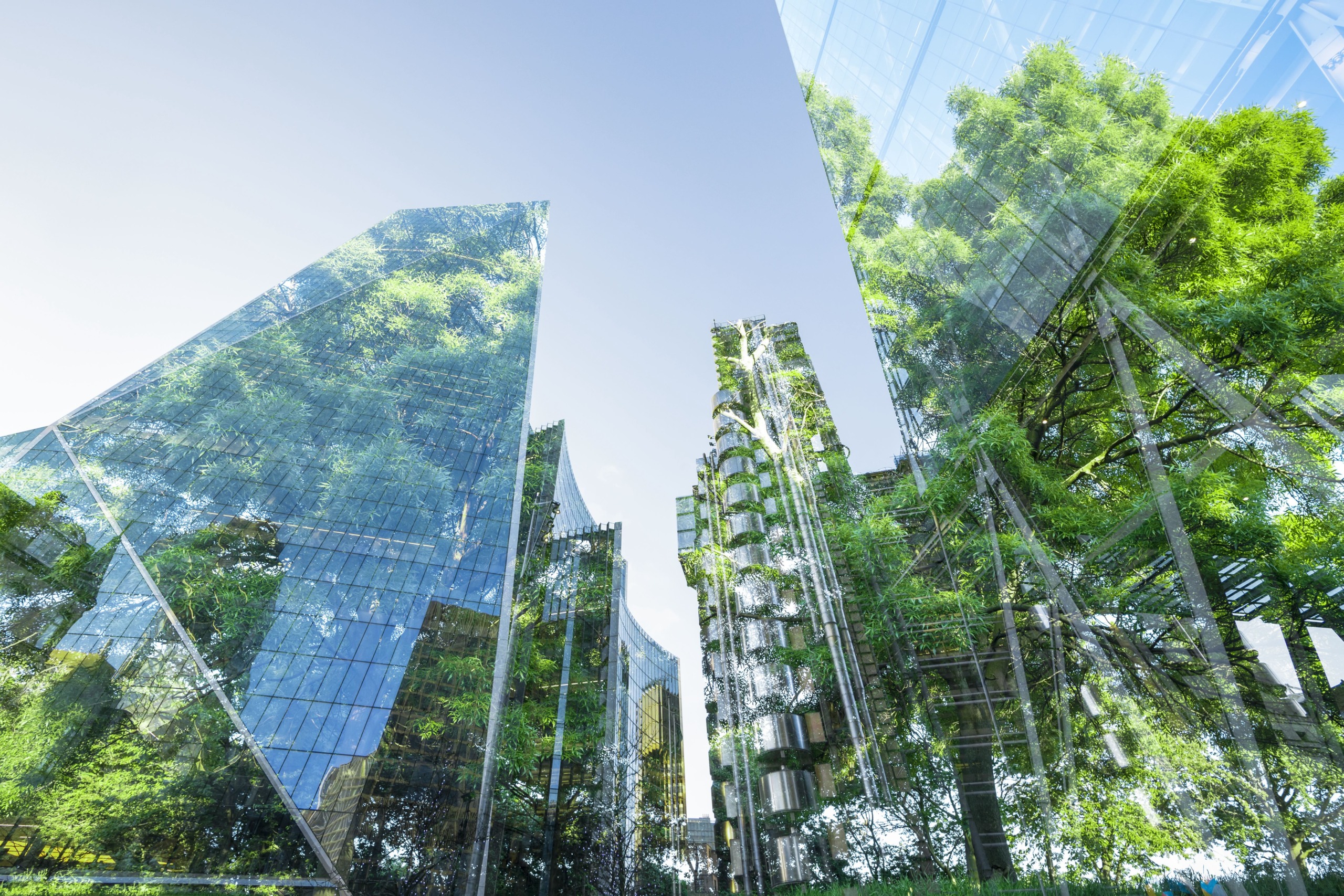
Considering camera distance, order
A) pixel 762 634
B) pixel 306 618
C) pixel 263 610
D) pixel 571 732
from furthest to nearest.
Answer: pixel 571 732
pixel 306 618
pixel 263 610
pixel 762 634

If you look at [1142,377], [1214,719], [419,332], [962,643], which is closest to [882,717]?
[962,643]

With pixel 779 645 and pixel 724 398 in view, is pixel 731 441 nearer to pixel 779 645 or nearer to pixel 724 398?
pixel 724 398

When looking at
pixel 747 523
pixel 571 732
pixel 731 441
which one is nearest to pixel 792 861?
pixel 747 523

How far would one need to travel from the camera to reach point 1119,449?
8.90 metres

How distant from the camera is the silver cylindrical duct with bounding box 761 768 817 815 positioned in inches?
449

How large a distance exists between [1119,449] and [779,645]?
791 centimetres

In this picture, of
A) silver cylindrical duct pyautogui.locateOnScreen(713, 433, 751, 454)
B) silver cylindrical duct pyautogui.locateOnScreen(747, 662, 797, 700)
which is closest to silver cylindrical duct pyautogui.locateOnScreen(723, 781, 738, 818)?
silver cylindrical duct pyautogui.locateOnScreen(747, 662, 797, 700)

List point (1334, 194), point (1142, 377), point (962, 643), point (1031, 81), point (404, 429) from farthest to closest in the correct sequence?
point (404, 429), point (962, 643), point (1031, 81), point (1142, 377), point (1334, 194)

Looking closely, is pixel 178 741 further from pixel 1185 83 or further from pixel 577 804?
pixel 1185 83

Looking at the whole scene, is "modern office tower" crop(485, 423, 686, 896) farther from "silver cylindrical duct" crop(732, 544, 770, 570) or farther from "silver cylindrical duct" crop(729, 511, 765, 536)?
"silver cylindrical duct" crop(729, 511, 765, 536)

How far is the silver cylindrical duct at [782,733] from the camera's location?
1209 centimetres

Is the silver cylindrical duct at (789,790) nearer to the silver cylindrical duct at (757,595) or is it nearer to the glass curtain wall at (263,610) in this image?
the silver cylindrical duct at (757,595)

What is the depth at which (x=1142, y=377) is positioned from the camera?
26.7 feet

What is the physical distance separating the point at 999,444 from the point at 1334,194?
13.7 feet
